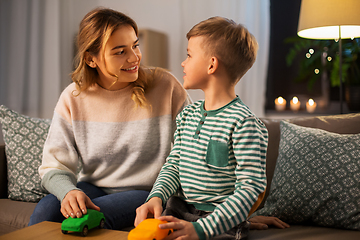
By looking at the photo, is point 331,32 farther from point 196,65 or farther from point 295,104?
point 196,65

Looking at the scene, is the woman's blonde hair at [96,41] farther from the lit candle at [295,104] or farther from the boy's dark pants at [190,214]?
the lit candle at [295,104]

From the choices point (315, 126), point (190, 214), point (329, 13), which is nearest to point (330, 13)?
point (329, 13)

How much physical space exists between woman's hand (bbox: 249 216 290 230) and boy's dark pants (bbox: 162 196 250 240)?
212 millimetres

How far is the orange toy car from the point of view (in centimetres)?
75

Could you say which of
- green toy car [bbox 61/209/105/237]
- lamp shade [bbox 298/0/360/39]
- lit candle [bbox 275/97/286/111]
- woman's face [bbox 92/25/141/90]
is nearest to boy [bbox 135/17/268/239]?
green toy car [bbox 61/209/105/237]

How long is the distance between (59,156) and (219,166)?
74 cm

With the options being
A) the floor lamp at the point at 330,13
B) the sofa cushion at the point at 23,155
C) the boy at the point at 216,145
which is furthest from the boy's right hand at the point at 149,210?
the floor lamp at the point at 330,13

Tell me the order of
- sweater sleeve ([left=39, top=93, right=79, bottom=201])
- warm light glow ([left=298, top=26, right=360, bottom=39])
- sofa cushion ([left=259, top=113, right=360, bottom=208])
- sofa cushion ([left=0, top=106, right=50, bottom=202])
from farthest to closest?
warm light glow ([left=298, top=26, right=360, bottom=39]), sofa cushion ([left=0, top=106, right=50, bottom=202]), sofa cushion ([left=259, top=113, right=360, bottom=208]), sweater sleeve ([left=39, top=93, right=79, bottom=201])

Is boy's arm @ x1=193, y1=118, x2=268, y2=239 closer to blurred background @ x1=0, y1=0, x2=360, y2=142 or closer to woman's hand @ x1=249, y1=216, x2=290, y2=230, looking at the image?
woman's hand @ x1=249, y1=216, x2=290, y2=230

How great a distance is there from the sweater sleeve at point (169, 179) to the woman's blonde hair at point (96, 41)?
0.37 meters

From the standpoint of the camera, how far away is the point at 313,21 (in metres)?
1.84

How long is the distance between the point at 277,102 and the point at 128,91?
1856 mm

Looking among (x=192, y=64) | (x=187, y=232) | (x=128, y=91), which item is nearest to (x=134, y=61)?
(x=128, y=91)

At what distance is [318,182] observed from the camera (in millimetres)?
1193
